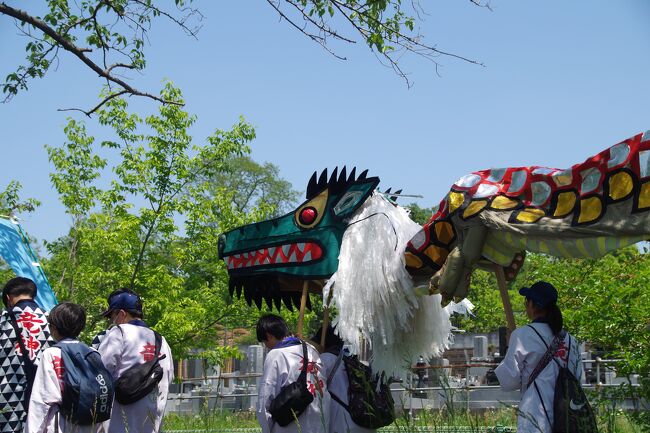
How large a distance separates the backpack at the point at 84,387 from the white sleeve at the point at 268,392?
112 centimetres

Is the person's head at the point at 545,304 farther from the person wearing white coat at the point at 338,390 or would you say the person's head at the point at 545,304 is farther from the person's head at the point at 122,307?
the person's head at the point at 122,307

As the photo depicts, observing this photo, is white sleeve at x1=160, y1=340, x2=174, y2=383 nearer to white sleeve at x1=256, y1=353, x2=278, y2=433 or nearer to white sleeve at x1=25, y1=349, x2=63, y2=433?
white sleeve at x1=256, y1=353, x2=278, y2=433

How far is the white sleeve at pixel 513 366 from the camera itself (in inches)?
187

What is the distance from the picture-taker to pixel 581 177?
4.86 metres

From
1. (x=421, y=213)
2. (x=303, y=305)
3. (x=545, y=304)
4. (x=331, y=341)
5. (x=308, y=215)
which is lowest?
(x=331, y=341)

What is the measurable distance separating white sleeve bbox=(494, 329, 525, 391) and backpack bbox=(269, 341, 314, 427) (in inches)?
59.3

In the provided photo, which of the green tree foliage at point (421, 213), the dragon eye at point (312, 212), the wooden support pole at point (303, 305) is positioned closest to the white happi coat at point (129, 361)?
the wooden support pole at point (303, 305)

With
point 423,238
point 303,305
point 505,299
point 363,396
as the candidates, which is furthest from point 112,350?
point 505,299

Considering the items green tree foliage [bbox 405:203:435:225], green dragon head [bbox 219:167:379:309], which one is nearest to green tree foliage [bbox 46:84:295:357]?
green dragon head [bbox 219:167:379:309]

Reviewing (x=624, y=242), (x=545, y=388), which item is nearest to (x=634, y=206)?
(x=624, y=242)

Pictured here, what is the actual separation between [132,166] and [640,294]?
1061 cm

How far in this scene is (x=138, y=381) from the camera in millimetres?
5598

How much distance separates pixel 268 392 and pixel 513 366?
1821mm

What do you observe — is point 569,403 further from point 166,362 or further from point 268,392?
point 166,362
